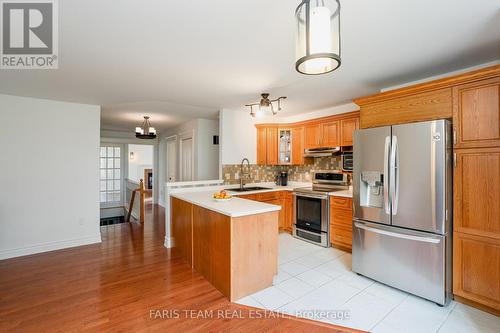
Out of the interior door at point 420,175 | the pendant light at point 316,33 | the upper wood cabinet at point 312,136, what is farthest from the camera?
the upper wood cabinet at point 312,136

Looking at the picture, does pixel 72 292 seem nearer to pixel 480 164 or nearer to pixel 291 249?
pixel 291 249

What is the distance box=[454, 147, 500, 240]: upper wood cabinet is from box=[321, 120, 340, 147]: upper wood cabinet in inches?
72.8

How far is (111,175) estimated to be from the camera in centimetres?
709

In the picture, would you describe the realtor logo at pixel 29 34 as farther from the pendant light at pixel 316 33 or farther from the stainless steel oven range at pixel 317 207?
the stainless steel oven range at pixel 317 207

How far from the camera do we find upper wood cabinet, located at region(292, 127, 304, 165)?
14.9 feet

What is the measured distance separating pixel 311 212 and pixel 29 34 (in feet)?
13.1

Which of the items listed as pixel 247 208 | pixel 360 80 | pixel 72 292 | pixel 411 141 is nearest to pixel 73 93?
pixel 72 292

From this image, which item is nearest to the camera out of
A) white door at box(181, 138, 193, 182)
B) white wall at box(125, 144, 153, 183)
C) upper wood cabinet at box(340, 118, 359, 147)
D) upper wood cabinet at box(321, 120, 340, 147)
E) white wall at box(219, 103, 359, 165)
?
upper wood cabinet at box(340, 118, 359, 147)

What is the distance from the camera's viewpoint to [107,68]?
8.05 ft

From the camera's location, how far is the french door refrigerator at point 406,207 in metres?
2.12

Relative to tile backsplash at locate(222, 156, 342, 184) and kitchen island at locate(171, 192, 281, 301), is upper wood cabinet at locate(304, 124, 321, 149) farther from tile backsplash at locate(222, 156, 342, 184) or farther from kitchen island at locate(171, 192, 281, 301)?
kitchen island at locate(171, 192, 281, 301)

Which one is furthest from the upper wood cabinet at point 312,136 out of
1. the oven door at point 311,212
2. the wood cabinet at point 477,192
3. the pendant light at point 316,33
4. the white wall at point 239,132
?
the pendant light at point 316,33

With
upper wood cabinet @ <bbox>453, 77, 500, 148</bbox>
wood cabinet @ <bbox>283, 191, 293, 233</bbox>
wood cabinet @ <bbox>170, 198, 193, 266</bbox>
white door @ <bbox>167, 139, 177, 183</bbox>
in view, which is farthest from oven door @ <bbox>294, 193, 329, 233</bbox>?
white door @ <bbox>167, 139, 177, 183</bbox>

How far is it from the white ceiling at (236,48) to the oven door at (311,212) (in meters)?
1.70
